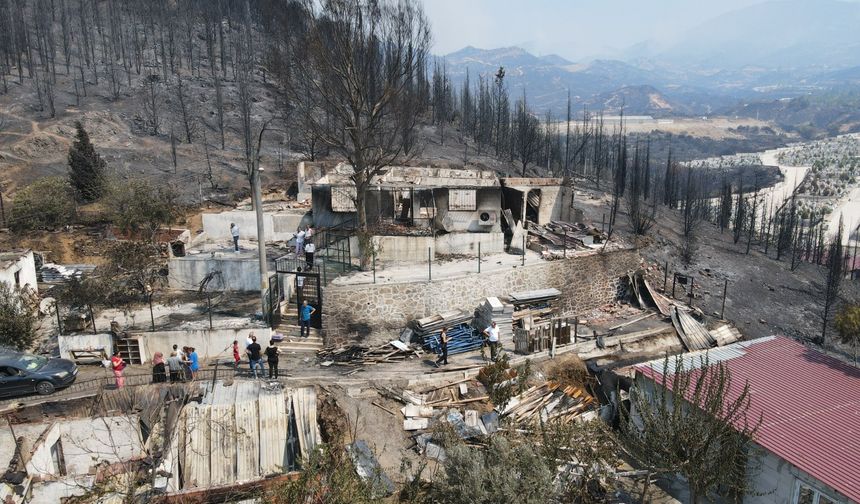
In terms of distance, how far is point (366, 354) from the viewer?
18.1m

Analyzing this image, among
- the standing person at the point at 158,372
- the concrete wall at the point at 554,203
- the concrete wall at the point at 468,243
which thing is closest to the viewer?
the standing person at the point at 158,372

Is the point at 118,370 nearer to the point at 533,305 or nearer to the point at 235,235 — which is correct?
the point at 235,235

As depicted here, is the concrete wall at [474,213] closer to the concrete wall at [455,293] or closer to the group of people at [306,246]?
the concrete wall at [455,293]

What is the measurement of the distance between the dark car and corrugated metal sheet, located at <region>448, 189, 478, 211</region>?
625 inches

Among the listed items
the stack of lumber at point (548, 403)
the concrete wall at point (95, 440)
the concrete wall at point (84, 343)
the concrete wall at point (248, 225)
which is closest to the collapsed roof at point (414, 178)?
the concrete wall at point (248, 225)

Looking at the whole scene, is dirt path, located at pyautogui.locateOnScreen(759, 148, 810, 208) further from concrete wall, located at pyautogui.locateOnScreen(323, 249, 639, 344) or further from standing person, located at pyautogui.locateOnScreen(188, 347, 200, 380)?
standing person, located at pyautogui.locateOnScreen(188, 347, 200, 380)

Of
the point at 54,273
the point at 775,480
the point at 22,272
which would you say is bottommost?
the point at 775,480

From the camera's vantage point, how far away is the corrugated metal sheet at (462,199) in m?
25.0

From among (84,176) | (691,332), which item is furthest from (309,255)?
(84,176)

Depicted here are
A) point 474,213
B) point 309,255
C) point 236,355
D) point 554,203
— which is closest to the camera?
point 236,355

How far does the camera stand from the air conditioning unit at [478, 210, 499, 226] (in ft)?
83.2

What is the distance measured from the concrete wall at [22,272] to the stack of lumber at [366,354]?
1167 cm

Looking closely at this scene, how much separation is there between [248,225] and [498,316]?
47.2 feet

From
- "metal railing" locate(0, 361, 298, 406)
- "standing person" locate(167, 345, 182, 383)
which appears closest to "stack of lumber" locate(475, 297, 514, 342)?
"metal railing" locate(0, 361, 298, 406)
